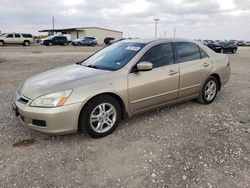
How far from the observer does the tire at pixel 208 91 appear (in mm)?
5438

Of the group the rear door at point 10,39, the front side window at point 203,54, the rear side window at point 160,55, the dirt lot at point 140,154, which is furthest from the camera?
the rear door at point 10,39

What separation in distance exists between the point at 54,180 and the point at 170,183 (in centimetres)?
131

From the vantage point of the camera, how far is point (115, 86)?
3.90m

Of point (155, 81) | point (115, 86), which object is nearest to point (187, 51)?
point (155, 81)

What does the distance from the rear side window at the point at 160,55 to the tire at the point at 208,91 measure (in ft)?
3.84

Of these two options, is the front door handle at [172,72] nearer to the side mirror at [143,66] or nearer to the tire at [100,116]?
the side mirror at [143,66]

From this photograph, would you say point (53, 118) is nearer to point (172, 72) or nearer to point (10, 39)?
point (172, 72)

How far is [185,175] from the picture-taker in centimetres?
298

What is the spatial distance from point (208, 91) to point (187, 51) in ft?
3.51

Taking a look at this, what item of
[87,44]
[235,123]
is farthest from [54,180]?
[87,44]

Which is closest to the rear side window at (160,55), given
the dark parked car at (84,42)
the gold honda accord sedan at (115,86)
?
the gold honda accord sedan at (115,86)

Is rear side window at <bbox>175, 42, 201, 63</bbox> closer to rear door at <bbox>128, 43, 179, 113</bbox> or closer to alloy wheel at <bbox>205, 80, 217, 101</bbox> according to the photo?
rear door at <bbox>128, 43, 179, 113</bbox>

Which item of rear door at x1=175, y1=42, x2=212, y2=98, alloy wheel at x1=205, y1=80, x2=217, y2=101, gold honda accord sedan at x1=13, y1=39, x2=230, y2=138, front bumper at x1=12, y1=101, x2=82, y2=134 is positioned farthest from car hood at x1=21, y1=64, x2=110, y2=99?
alloy wheel at x1=205, y1=80, x2=217, y2=101

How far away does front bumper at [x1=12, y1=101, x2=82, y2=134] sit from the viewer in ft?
11.3
